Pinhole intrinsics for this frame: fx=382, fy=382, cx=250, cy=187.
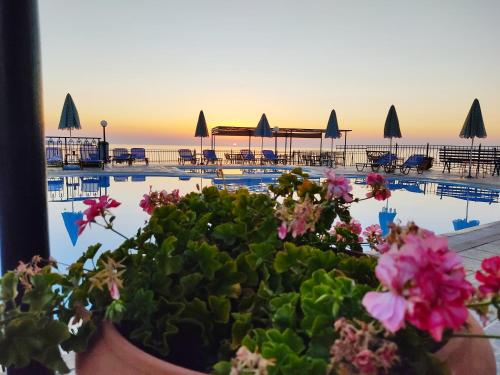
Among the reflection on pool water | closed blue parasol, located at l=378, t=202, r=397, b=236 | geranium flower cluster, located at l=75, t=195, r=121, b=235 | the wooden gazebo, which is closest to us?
geranium flower cluster, located at l=75, t=195, r=121, b=235

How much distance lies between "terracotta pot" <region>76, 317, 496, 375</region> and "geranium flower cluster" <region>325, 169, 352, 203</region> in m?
0.42

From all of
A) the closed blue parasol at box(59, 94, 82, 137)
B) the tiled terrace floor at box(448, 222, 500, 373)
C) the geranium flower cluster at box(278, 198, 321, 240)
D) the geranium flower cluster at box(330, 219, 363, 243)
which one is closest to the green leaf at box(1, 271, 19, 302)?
the geranium flower cluster at box(278, 198, 321, 240)

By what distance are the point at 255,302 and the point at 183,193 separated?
9.45m

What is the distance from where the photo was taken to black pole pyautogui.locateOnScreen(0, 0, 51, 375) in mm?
1221

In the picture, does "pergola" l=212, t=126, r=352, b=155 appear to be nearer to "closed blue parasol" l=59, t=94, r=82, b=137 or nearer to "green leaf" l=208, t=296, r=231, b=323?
"closed blue parasol" l=59, t=94, r=82, b=137

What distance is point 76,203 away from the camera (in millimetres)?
8602

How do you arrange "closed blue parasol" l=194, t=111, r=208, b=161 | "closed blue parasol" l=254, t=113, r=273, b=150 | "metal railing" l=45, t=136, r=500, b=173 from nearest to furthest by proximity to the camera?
"metal railing" l=45, t=136, r=500, b=173
"closed blue parasol" l=254, t=113, r=273, b=150
"closed blue parasol" l=194, t=111, r=208, b=161

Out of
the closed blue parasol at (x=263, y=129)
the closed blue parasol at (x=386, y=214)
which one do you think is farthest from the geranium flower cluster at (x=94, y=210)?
the closed blue parasol at (x=263, y=129)

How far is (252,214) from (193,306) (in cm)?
40

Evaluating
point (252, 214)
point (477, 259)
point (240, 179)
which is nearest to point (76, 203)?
point (240, 179)

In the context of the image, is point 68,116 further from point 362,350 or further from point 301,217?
point 362,350

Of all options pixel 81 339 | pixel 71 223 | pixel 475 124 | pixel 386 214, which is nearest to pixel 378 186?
pixel 81 339

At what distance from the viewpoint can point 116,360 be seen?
2.40 ft

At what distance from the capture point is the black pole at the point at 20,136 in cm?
122
